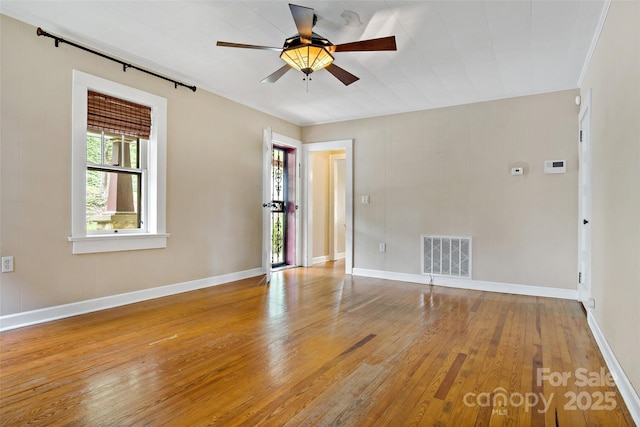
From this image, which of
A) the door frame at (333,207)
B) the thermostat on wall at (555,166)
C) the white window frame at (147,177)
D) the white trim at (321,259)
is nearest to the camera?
the white window frame at (147,177)

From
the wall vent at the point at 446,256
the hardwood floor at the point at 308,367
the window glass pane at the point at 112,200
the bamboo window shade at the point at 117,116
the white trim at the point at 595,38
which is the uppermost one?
the white trim at the point at 595,38

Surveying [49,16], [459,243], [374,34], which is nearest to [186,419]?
[374,34]

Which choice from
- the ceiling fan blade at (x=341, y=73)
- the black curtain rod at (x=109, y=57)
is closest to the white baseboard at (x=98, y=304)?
the black curtain rod at (x=109, y=57)

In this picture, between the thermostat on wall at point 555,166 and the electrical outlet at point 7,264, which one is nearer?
the electrical outlet at point 7,264

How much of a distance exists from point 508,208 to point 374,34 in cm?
287

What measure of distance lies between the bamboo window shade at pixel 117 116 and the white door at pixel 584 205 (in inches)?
176

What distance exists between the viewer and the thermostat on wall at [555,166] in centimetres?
423

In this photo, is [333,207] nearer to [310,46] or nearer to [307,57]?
[307,57]

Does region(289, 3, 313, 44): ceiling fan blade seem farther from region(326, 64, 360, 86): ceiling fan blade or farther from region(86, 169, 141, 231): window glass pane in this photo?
region(86, 169, 141, 231): window glass pane

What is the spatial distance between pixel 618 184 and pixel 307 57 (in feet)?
7.64

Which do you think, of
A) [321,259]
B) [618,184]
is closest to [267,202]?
[321,259]

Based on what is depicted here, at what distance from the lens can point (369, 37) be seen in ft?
10.2

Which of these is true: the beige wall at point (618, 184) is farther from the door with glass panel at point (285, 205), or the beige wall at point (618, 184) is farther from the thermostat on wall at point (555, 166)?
the door with glass panel at point (285, 205)

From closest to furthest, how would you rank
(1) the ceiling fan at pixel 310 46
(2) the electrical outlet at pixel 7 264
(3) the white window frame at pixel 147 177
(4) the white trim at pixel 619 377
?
Answer: (4) the white trim at pixel 619 377, (1) the ceiling fan at pixel 310 46, (2) the electrical outlet at pixel 7 264, (3) the white window frame at pixel 147 177
